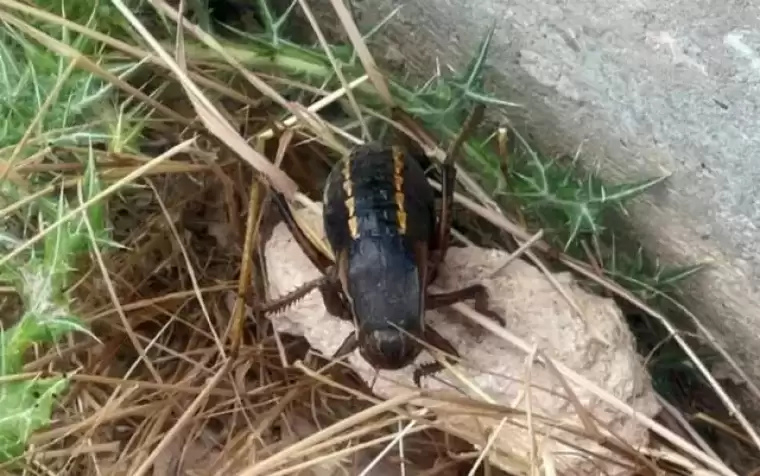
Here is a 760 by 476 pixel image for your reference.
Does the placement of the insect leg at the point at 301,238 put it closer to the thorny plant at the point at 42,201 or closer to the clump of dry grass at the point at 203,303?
the clump of dry grass at the point at 203,303

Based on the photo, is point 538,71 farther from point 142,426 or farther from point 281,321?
point 142,426

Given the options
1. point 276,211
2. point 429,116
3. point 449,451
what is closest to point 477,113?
point 429,116

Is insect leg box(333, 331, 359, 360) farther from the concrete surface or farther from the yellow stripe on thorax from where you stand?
the concrete surface

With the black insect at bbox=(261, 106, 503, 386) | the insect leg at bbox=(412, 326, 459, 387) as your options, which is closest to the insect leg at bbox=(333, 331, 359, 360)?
the black insect at bbox=(261, 106, 503, 386)

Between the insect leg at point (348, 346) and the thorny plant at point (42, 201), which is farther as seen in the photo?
the insect leg at point (348, 346)

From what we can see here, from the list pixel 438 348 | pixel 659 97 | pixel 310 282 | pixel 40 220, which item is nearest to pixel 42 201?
pixel 40 220

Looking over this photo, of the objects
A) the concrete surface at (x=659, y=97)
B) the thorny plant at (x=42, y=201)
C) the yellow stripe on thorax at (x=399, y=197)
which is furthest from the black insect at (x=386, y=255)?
the thorny plant at (x=42, y=201)

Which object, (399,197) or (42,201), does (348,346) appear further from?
(42,201)
